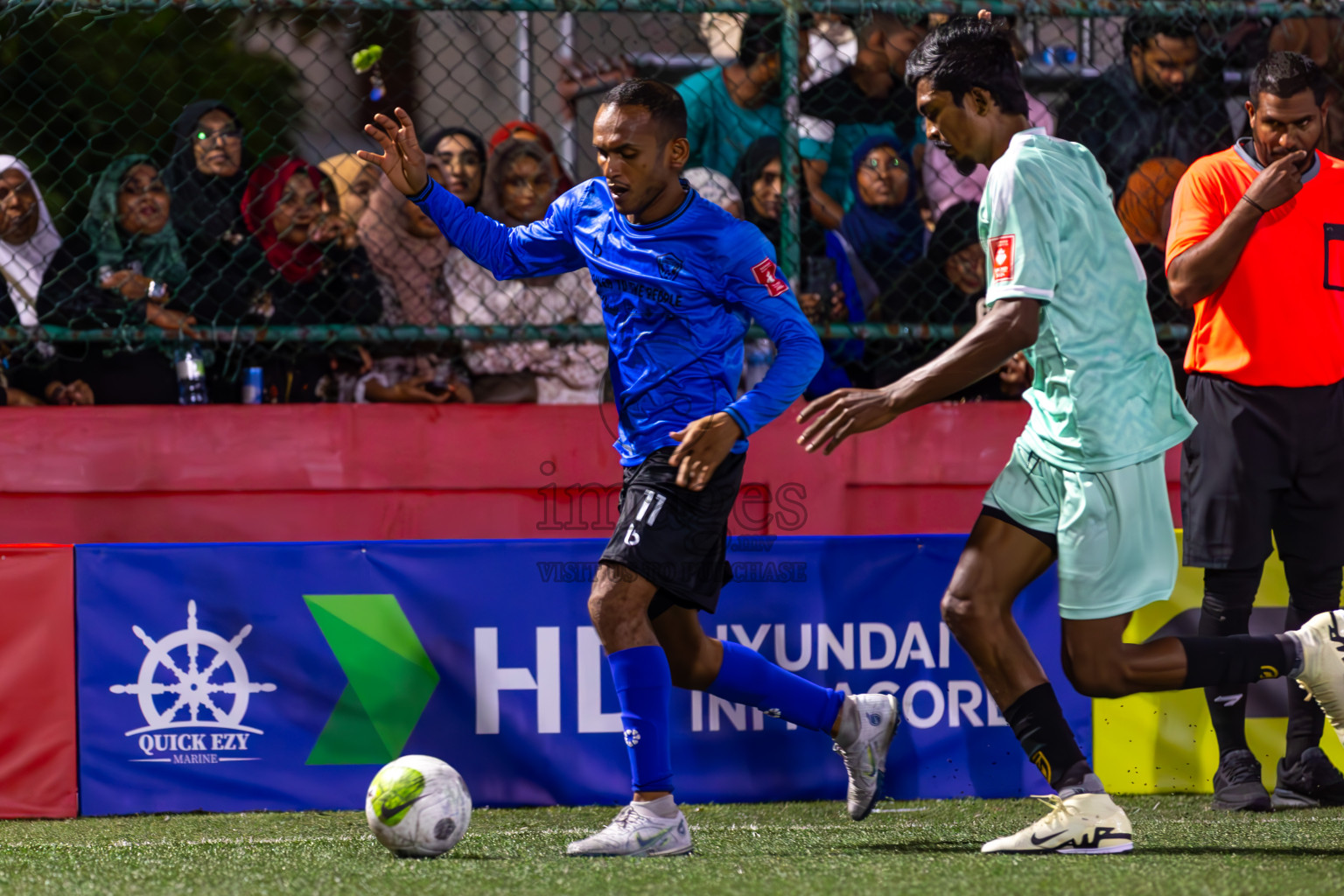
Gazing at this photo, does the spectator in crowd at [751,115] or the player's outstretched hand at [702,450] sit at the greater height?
the spectator in crowd at [751,115]

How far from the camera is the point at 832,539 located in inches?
176

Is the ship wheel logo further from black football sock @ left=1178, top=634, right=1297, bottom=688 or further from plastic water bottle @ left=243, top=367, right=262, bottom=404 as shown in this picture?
black football sock @ left=1178, top=634, right=1297, bottom=688

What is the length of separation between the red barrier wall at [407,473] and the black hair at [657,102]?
1779 millimetres

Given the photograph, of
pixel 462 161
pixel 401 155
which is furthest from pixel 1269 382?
pixel 462 161

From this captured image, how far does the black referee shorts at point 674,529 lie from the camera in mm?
3350

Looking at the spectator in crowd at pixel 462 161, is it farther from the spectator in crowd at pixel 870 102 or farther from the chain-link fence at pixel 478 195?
the spectator in crowd at pixel 870 102

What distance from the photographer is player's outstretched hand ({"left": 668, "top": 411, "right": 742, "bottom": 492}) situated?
10.2 ft

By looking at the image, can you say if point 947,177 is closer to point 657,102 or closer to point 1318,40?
point 1318,40

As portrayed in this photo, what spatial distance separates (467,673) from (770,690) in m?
1.11

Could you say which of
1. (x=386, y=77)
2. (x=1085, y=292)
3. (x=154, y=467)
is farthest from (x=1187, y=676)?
(x=386, y=77)

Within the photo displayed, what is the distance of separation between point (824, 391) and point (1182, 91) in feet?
6.30

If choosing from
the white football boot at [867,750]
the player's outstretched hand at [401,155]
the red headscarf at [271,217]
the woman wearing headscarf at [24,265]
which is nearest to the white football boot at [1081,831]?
the white football boot at [867,750]

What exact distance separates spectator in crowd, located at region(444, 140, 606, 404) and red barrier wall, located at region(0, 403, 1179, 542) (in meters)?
0.23

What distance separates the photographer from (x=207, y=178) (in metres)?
5.16
